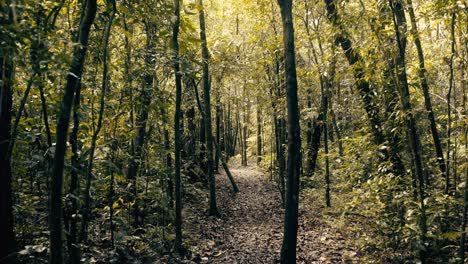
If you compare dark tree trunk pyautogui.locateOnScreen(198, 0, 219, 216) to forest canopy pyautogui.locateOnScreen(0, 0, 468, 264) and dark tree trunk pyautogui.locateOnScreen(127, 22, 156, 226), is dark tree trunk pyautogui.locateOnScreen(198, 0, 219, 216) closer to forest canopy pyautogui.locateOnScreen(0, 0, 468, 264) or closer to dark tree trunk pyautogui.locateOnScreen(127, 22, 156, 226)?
forest canopy pyautogui.locateOnScreen(0, 0, 468, 264)

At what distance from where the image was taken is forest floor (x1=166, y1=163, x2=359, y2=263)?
7762 mm

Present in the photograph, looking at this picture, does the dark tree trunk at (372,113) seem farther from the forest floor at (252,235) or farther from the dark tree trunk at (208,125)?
the dark tree trunk at (208,125)

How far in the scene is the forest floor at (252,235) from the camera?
776 centimetres

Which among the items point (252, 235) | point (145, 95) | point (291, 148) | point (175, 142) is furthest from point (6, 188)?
point (252, 235)

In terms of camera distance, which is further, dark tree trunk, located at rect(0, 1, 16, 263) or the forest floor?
the forest floor

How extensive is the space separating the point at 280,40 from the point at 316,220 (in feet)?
20.6

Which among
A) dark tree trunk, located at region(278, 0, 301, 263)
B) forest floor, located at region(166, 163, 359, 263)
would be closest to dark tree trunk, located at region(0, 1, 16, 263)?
forest floor, located at region(166, 163, 359, 263)

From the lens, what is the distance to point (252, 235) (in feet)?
32.1

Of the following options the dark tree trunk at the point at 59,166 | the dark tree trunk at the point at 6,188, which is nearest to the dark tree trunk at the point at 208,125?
the dark tree trunk at the point at 6,188

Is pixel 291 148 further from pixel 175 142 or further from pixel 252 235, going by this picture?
pixel 252 235

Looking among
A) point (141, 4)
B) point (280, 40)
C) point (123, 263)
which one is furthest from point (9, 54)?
point (280, 40)

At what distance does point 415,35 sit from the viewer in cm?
574

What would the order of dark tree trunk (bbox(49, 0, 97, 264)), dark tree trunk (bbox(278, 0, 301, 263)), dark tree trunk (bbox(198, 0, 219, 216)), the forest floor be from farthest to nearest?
1. dark tree trunk (bbox(198, 0, 219, 216))
2. the forest floor
3. dark tree trunk (bbox(278, 0, 301, 263))
4. dark tree trunk (bbox(49, 0, 97, 264))

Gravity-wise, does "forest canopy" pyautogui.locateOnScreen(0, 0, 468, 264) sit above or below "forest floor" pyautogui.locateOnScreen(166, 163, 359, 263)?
above
